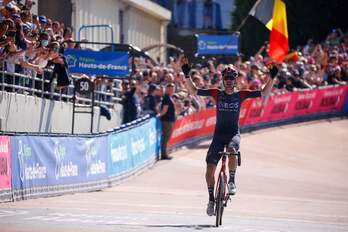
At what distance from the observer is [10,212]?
623 inches

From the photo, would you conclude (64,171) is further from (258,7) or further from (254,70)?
(254,70)

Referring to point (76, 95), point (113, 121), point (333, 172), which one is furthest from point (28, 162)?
point (333, 172)

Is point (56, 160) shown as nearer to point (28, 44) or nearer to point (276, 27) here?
point (28, 44)

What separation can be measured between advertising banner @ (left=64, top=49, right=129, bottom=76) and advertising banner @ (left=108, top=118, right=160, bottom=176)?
57.4 inches

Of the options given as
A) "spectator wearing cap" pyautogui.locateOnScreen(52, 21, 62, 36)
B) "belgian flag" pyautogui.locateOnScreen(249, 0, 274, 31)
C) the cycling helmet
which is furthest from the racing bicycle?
"belgian flag" pyautogui.locateOnScreen(249, 0, 274, 31)

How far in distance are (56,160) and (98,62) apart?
5.03m

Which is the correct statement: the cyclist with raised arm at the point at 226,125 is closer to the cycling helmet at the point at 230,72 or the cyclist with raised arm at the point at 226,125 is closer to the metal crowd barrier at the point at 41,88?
the cycling helmet at the point at 230,72

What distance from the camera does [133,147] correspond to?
81.4ft

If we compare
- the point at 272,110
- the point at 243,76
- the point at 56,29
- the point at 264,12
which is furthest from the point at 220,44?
the point at 56,29

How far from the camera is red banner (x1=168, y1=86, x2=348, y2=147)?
31.3 m

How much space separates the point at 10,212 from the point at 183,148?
15.5 metres

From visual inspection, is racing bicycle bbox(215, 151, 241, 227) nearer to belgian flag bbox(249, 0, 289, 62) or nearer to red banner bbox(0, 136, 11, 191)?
red banner bbox(0, 136, 11, 191)

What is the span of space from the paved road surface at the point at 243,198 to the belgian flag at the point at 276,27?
3.13 m

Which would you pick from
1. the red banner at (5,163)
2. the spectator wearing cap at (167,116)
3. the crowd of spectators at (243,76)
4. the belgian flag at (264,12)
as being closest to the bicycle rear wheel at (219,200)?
the red banner at (5,163)
